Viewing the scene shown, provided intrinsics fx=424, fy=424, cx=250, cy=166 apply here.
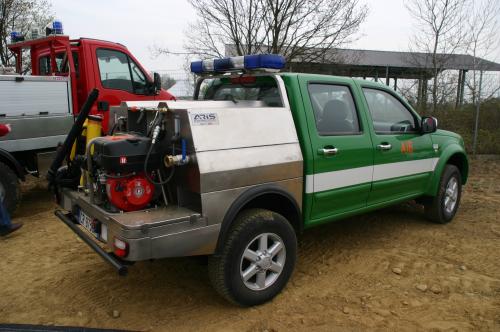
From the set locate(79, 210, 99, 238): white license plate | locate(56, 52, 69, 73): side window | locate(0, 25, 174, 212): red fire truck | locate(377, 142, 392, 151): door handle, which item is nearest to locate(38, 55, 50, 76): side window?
locate(0, 25, 174, 212): red fire truck

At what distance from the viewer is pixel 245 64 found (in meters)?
3.76

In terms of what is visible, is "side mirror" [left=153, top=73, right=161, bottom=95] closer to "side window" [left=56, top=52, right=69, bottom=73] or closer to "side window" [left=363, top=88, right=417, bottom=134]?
"side window" [left=56, top=52, right=69, bottom=73]

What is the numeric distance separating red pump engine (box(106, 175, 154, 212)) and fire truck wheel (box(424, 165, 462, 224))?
3.72m

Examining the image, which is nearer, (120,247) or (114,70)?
(120,247)

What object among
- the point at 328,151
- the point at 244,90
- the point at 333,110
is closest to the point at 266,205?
the point at 328,151

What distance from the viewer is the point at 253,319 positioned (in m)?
3.14

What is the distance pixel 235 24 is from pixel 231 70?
6.99 metres

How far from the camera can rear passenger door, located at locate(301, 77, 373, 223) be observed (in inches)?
143

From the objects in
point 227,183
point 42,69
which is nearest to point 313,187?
point 227,183

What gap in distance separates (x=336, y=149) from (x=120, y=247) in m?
2.00

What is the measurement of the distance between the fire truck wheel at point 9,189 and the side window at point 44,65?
2.31 metres

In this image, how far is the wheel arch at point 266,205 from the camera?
119 inches

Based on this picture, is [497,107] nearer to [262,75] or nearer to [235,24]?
[235,24]

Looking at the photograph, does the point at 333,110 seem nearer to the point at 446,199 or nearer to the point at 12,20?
the point at 446,199
